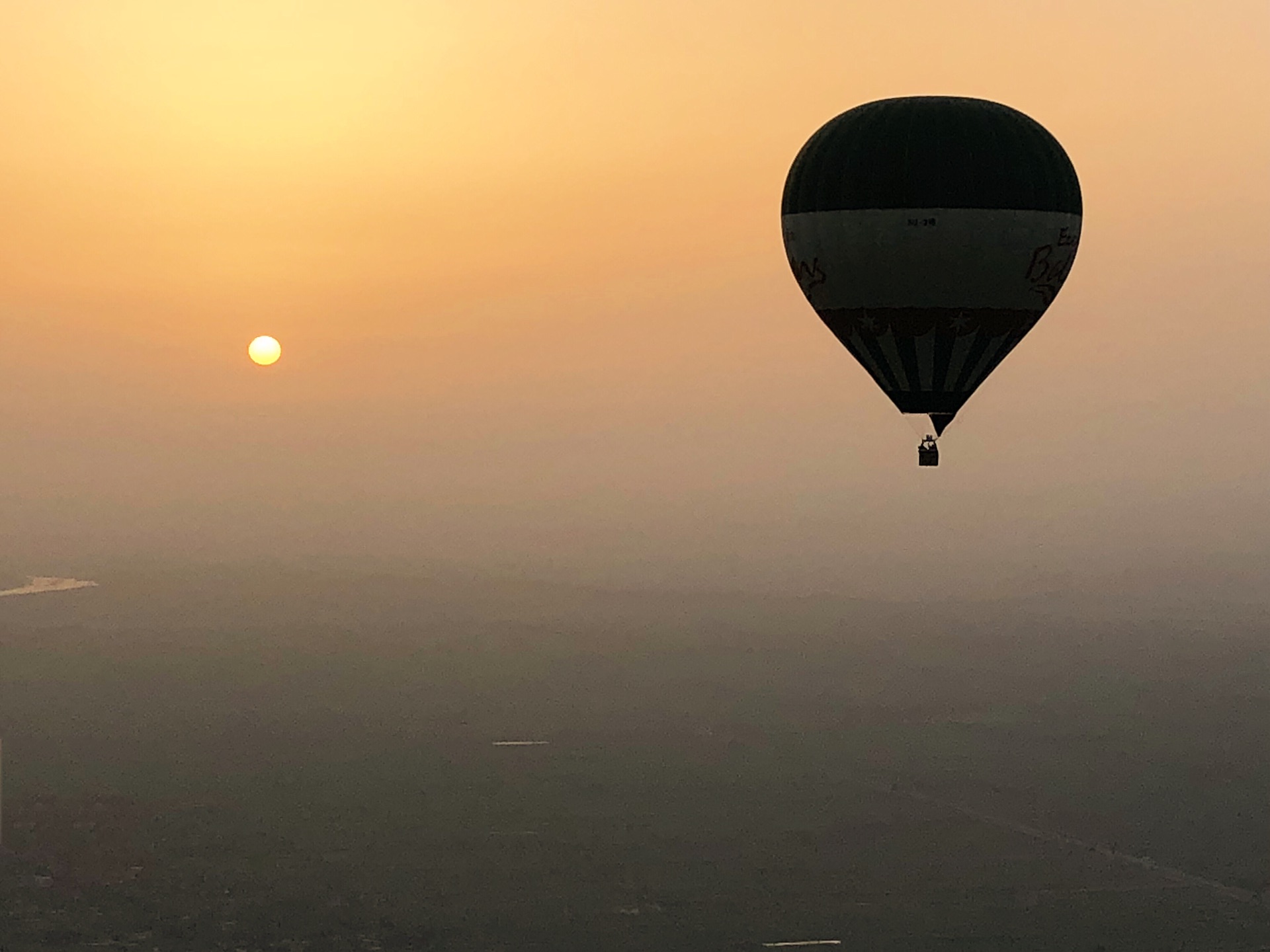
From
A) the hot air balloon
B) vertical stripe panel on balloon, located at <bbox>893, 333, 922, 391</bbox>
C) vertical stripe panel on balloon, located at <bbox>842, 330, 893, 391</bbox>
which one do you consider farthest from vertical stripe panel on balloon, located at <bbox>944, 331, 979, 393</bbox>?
vertical stripe panel on balloon, located at <bbox>842, 330, 893, 391</bbox>

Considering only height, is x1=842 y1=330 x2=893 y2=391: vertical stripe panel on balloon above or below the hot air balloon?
below

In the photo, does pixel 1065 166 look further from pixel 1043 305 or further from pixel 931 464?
pixel 931 464

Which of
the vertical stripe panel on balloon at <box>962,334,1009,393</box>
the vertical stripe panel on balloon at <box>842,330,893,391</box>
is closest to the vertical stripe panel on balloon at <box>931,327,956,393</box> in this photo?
the vertical stripe panel on balloon at <box>962,334,1009,393</box>

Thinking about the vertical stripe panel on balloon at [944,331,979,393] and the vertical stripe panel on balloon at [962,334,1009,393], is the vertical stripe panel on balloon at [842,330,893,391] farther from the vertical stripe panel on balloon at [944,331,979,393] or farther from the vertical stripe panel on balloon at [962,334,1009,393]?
the vertical stripe panel on balloon at [962,334,1009,393]

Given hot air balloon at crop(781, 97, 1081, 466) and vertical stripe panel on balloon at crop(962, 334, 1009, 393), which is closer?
hot air balloon at crop(781, 97, 1081, 466)

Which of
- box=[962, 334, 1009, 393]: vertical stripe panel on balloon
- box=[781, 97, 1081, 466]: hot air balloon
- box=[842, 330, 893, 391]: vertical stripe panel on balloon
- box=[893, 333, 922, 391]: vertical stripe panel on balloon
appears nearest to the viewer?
box=[781, 97, 1081, 466]: hot air balloon

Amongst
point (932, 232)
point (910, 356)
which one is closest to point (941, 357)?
point (910, 356)

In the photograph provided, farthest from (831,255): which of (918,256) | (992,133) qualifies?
(992,133)

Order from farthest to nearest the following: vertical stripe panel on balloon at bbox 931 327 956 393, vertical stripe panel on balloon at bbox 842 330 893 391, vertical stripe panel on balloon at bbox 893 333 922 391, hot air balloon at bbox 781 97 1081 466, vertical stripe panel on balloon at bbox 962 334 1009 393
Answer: vertical stripe panel on balloon at bbox 842 330 893 391
vertical stripe panel on balloon at bbox 962 334 1009 393
vertical stripe panel on balloon at bbox 893 333 922 391
vertical stripe panel on balloon at bbox 931 327 956 393
hot air balloon at bbox 781 97 1081 466

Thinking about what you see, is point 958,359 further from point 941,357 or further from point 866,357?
point 866,357
